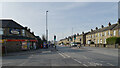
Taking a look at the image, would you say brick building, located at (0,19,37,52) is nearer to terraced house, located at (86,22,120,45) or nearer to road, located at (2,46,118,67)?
road, located at (2,46,118,67)

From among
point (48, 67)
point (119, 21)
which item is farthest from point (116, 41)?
point (48, 67)

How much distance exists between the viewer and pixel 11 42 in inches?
1120

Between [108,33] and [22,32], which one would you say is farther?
[108,33]

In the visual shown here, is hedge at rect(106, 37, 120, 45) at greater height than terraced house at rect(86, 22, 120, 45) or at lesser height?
lesser

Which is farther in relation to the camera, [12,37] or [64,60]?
[12,37]

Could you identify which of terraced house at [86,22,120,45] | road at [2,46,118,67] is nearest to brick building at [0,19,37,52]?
road at [2,46,118,67]

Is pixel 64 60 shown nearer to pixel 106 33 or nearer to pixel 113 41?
pixel 113 41

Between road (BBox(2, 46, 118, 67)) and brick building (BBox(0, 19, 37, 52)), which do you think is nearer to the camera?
road (BBox(2, 46, 118, 67))

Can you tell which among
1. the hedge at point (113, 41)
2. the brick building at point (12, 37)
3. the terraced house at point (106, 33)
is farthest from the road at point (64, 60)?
the terraced house at point (106, 33)

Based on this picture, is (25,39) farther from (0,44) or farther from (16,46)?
(0,44)

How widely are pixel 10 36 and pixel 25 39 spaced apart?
14.2ft

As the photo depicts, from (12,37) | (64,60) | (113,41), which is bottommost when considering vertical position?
(64,60)

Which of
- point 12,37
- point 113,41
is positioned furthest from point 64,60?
point 113,41

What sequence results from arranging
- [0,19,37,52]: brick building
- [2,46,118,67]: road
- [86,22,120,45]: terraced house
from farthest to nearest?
[86,22,120,45]: terraced house
[0,19,37,52]: brick building
[2,46,118,67]: road
